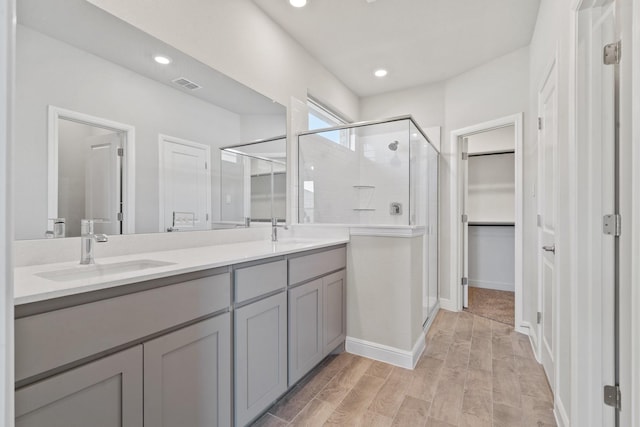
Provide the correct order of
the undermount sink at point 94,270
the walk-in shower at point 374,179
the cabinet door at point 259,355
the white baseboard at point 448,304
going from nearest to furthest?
the undermount sink at point 94,270 < the cabinet door at point 259,355 < the walk-in shower at point 374,179 < the white baseboard at point 448,304

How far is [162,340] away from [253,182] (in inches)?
61.2

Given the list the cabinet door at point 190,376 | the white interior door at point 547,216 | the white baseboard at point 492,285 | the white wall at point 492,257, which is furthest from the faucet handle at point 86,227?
the white baseboard at point 492,285

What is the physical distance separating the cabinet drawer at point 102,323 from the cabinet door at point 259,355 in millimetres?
258

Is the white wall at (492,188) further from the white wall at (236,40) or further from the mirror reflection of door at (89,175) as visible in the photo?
the mirror reflection of door at (89,175)

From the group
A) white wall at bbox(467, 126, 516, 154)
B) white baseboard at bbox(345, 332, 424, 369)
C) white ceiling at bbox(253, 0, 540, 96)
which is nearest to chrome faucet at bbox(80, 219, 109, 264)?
white baseboard at bbox(345, 332, 424, 369)

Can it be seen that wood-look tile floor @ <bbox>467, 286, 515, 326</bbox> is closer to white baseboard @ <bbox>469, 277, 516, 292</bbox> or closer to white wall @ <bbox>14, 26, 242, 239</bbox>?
white baseboard @ <bbox>469, 277, 516, 292</bbox>

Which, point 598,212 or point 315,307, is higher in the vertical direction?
point 598,212

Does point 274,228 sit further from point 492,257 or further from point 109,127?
point 492,257

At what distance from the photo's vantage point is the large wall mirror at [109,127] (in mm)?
1273

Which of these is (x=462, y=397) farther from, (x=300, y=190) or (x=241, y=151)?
(x=241, y=151)

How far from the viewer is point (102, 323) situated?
97 cm

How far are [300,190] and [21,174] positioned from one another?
1.98m

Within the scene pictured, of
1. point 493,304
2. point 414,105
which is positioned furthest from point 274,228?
point 493,304

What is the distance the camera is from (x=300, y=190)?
2928mm
